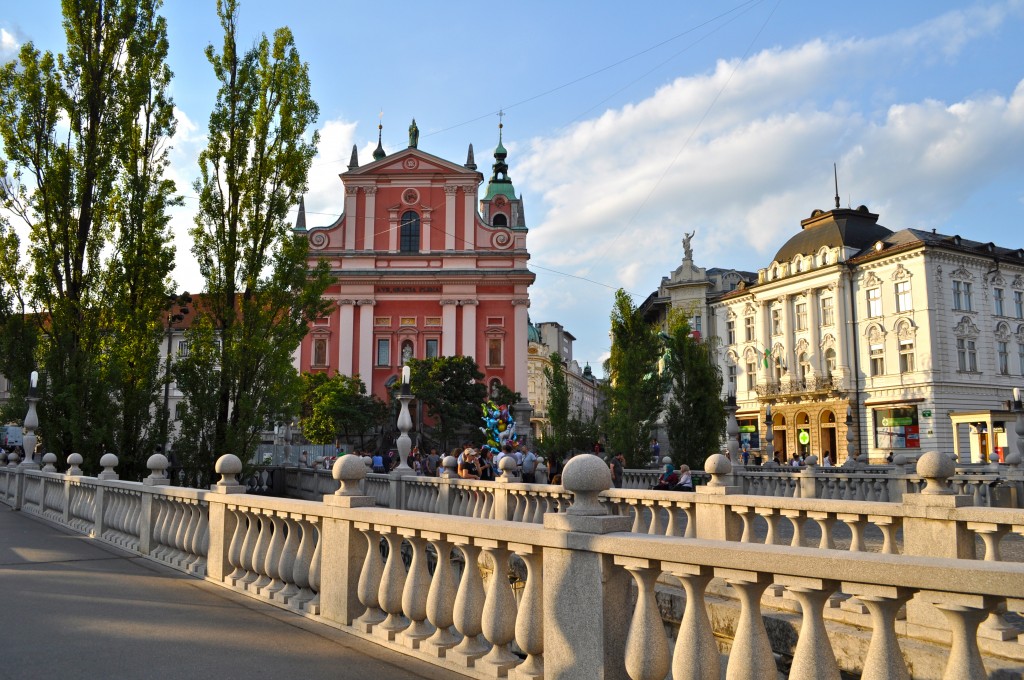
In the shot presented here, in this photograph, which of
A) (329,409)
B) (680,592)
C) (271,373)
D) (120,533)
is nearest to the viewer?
(680,592)

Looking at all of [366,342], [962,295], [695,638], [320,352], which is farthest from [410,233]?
[695,638]

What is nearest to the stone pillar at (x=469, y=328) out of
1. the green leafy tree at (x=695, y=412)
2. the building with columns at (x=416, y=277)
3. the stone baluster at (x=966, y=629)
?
the building with columns at (x=416, y=277)

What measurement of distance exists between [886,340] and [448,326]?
2692 centimetres

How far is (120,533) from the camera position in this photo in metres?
10.6

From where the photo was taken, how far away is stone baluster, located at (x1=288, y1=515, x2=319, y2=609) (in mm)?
6316

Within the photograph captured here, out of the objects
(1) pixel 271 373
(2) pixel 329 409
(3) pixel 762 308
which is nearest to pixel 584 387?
(3) pixel 762 308

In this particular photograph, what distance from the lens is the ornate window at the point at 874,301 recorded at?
4625 centimetres

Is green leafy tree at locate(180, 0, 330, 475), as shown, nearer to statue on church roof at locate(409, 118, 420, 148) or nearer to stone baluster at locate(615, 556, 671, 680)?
stone baluster at locate(615, 556, 671, 680)

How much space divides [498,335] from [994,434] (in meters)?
29.1

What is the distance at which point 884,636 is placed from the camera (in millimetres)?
2900

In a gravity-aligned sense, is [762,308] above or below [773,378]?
above

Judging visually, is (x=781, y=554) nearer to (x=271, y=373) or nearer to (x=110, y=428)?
(x=271, y=373)

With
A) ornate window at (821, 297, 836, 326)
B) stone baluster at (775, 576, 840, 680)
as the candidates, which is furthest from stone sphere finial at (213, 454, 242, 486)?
ornate window at (821, 297, 836, 326)

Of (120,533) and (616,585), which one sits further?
(120,533)
